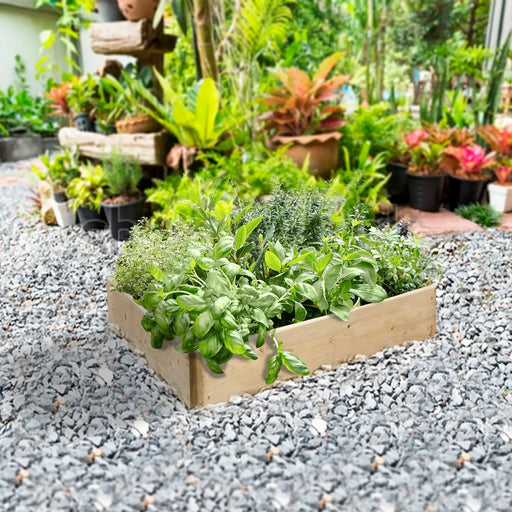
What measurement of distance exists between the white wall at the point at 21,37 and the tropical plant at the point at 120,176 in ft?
16.5

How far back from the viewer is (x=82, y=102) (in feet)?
16.0

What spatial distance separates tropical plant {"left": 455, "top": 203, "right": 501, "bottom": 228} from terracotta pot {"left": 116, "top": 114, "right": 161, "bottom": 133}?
2498 millimetres

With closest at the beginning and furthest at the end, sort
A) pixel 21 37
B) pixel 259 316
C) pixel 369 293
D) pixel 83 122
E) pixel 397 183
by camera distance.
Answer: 1. pixel 259 316
2. pixel 369 293
3. pixel 397 183
4. pixel 83 122
5. pixel 21 37

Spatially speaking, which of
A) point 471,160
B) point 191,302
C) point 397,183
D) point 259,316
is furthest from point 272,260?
point 471,160

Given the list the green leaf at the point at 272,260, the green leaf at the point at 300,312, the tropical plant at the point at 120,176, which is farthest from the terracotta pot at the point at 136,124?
the green leaf at the point at 300,312

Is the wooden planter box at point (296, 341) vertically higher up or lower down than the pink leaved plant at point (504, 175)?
lower down

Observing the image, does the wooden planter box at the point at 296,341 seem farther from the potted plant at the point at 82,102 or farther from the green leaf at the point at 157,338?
the potted plant at the point at 82,102

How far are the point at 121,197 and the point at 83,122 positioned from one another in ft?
3.68

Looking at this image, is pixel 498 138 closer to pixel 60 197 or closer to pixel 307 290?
pixel 307 290

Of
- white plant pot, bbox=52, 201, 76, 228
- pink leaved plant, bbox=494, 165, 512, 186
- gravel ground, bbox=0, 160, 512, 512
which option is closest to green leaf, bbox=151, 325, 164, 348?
gravel ground, bbox=0, 160, 512, 512

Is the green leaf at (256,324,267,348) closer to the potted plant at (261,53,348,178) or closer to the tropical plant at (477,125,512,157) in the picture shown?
the potted plant at (261,53,348,178)

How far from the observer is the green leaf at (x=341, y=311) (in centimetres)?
207

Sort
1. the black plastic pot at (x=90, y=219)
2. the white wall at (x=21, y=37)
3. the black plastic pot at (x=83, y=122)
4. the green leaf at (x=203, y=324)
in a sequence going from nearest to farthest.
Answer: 1. the green leaf at (x=203, y=324)
2. the black plastic pot at (x=90, y=219)
3. the black plastic pot at (x=83, y=122)
4. the white wall at (x=21, y=37)

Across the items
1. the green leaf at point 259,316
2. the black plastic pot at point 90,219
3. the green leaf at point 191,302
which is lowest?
the black plastic pot at point 90,219
